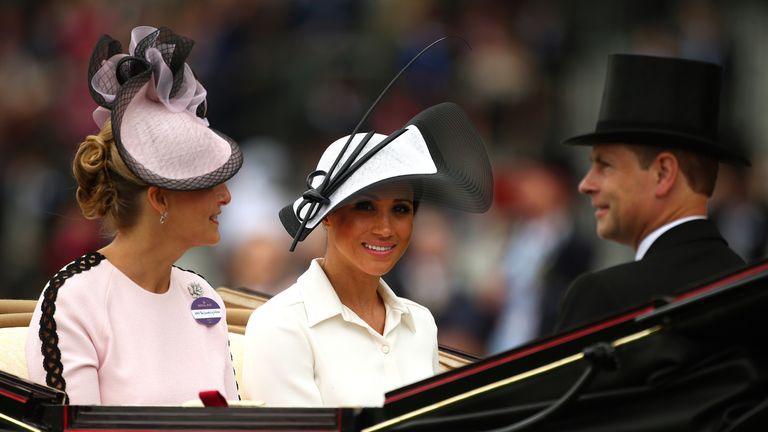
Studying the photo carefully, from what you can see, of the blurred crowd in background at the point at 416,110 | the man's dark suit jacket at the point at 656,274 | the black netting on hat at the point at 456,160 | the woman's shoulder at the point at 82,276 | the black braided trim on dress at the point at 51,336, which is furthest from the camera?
the blurred crowd in background at the point at 416,110

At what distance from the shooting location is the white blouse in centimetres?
313

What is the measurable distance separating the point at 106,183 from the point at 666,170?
1.34 meters

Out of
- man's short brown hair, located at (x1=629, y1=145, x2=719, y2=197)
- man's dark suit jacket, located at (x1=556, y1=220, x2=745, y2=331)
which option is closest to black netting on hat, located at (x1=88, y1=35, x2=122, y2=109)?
man's dark suit jacket, located at (x1=556, y1=220, x2=745, y2=331)

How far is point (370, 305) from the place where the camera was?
3.40 metres

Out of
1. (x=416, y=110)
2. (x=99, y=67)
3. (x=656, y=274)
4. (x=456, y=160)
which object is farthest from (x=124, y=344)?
(x=416, y=110)

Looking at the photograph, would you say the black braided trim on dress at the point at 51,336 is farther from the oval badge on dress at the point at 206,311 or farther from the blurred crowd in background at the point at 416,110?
the blurred crowd in background at the point at 416,110

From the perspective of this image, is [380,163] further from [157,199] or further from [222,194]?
[157,199]

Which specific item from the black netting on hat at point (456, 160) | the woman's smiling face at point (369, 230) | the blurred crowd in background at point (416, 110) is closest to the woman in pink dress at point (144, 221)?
the woman's smiling face at point (369, 230)

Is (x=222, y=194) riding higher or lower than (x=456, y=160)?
lower

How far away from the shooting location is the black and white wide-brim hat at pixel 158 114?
3.07m

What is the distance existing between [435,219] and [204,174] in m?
4.95

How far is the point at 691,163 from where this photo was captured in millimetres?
3447

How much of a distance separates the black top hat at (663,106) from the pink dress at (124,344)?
1.11 metres

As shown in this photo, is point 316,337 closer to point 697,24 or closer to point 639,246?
point 639,246
